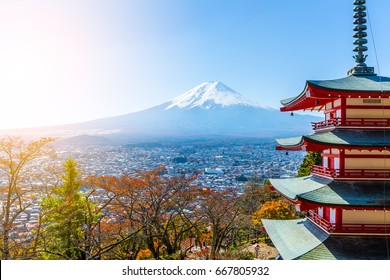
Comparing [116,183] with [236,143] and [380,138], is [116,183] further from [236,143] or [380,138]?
[236,143]

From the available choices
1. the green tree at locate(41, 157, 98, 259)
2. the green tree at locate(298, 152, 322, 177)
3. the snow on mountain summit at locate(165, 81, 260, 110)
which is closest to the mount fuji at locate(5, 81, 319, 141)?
the snow on mountain summit at locate(165, 81, 260, 110)

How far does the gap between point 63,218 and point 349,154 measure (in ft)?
19.2

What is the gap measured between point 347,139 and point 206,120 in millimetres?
31900

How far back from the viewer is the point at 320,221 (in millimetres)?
4406

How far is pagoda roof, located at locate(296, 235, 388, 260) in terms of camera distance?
12.5ft

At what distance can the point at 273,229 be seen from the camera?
515 centimetres

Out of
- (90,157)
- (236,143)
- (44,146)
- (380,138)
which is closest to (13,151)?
(44,146)

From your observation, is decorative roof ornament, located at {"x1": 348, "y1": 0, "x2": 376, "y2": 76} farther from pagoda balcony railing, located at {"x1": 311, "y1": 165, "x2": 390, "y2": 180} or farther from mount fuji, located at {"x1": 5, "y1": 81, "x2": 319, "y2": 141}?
mount fuji, located at {"x1": 5, "y1": 81, "x2": 319, "y2": 141}

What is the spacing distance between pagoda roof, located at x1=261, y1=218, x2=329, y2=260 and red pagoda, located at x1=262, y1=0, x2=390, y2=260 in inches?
0.6

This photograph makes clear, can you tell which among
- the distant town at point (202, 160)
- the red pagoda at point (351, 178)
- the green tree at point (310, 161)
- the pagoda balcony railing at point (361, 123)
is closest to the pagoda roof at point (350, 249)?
the red pagoda at point (351, 178)

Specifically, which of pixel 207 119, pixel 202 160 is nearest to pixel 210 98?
pixel 207 119

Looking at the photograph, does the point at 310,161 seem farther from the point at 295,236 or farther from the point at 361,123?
the point at 361,123

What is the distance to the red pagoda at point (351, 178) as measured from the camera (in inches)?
151

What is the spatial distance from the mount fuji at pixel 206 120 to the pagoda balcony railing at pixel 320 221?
21.1 meters
